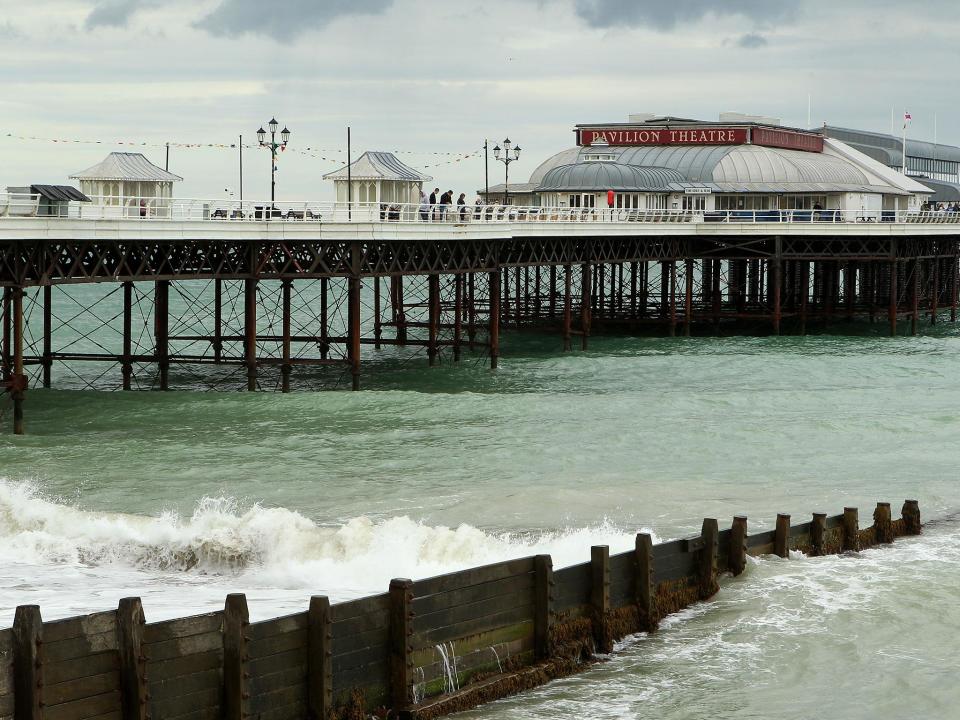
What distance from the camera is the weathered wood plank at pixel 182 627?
45.9 feet

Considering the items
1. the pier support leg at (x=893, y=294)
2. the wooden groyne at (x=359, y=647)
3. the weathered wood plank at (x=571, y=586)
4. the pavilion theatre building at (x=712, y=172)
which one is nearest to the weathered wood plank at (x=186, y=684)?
the wooden groyne at (x=359, y=647)

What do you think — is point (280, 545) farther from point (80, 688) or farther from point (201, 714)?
point (80, 688)

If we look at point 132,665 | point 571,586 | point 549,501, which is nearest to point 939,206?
point 549,501

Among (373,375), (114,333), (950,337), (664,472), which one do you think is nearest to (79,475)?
(664,472)

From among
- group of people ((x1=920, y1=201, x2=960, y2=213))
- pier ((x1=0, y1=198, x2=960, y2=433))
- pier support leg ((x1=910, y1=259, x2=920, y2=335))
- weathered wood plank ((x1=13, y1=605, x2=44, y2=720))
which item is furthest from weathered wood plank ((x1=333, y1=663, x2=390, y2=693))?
group of people ((x1=920, y1=201, x2=960, y2=213))

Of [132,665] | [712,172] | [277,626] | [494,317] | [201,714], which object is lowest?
[201,714]

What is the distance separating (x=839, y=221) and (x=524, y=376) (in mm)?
28289

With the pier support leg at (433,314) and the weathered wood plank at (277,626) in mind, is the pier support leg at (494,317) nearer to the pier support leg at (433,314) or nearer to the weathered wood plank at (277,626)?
the pier support leg at (433,314)

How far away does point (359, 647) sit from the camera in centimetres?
1541

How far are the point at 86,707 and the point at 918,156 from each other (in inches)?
5074

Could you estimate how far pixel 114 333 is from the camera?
92.8m

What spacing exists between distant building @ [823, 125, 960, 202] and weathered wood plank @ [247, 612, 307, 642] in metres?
94.3

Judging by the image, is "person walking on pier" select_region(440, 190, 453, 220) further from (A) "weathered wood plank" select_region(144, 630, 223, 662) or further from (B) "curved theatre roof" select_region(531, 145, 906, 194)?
(A) "weathered wood plank" select_region(144, 630, 223, 662)

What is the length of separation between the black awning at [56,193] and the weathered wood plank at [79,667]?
894 inches
